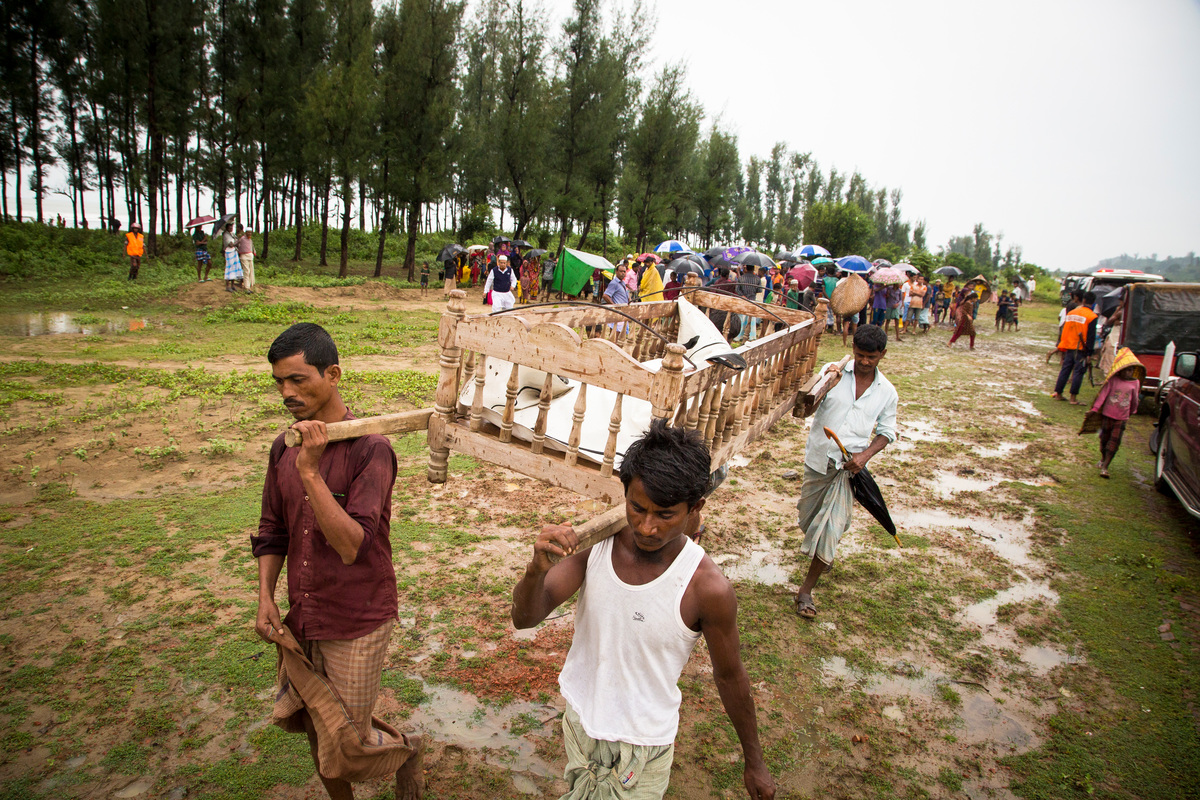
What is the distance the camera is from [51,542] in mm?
3975

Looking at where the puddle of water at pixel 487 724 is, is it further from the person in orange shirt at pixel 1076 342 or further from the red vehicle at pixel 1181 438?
the person in orange shirt at pixel 1076 342

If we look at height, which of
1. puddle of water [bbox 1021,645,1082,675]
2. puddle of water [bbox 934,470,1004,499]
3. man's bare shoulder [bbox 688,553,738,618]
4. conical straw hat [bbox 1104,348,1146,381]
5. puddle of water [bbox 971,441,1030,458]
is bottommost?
puddle of water [bbox 1021,645,1082,675]

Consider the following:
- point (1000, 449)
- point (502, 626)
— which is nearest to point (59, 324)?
point (502, 626)

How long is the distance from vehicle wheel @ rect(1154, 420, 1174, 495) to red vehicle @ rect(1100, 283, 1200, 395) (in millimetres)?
2967

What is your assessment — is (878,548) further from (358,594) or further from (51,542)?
(51,542)

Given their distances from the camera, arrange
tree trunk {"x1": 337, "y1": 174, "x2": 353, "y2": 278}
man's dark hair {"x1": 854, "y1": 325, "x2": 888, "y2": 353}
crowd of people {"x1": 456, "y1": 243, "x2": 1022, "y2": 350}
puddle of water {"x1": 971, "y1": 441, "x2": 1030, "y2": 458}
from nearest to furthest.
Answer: man's dark hair {"x1": 854, "y1": 325, "x2": 888, "y2": 353}
puddle of water {"x1": 971, "y1": 441, "x2": 1030, "y2": 458}
crowd of people {"x1": 456, "y1": 243, "x2": 1022, "y2": 350}
tree trunk {"x1": 337, "y1": 174, "x2": 353, "y2": 278}

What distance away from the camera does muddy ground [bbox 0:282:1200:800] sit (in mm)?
2697

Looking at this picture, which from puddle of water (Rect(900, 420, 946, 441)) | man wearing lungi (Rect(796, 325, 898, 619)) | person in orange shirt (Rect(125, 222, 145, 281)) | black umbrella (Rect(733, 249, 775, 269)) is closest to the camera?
man wearing lungi (Rect(796, 325, 898, 619))

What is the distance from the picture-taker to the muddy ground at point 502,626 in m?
2.70

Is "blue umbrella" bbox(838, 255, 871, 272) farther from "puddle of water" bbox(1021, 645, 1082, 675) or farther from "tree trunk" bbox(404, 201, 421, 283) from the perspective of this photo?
"puddle of water" bbox(1021, 645, 1082, 675)

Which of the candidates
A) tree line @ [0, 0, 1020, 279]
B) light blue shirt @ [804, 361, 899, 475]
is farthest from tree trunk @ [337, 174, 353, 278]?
light blue shirt @ [804, 361, 899, 475]

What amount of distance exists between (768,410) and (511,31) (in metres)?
24.4

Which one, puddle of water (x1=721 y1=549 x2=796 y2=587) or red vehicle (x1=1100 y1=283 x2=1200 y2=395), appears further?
red vehicle (x1=1100 y1=283 x2=1200 y2=395)

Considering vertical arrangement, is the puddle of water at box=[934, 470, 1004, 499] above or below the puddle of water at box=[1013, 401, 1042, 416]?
below
